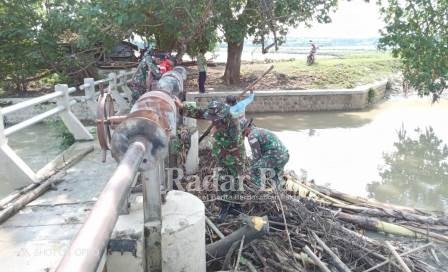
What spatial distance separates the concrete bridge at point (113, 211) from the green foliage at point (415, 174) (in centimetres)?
533

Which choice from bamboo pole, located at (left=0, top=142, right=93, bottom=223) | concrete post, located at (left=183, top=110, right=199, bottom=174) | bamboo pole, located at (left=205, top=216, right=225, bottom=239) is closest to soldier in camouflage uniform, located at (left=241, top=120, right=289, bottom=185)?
bamboo pole, located at (left=205, top=216, right=225, bottom=239)

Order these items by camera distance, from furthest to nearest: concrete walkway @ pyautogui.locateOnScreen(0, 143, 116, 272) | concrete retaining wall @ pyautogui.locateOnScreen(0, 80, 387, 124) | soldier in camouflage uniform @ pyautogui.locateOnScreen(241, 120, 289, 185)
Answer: concrete retaining wall @ pyautogui.locateOnScreen(0, 80, 387, 124) < soldier in camouflage uniform @ pyautogui.locateOnScreen(241, 120, 289, 185) < concrete walkway @ pyautogui.locateOnScreen(0, 143, 116, 272)

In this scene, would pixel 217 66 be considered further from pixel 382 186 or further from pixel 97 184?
pixel 97 184

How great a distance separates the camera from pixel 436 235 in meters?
5.12

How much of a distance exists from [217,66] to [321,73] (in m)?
6.13

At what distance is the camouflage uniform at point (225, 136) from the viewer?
183 inches

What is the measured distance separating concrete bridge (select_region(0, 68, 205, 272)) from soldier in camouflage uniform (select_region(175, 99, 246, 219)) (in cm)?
42

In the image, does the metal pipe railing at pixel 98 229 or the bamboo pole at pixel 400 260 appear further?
the bamboo pole at pixel 400 260

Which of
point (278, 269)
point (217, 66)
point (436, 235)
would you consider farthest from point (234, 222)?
point (217, 66)

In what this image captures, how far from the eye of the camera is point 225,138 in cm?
498

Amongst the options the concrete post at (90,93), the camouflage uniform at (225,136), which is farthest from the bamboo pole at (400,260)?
the concrete post at (90,93)

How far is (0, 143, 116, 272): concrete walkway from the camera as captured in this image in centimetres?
289

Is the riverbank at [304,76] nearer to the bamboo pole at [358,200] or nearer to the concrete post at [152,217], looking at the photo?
the bamboo pole at [358,200]

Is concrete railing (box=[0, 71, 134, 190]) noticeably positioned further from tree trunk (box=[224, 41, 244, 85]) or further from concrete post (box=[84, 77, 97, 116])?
tree trunk (box=[224, 41, 244, 85])
